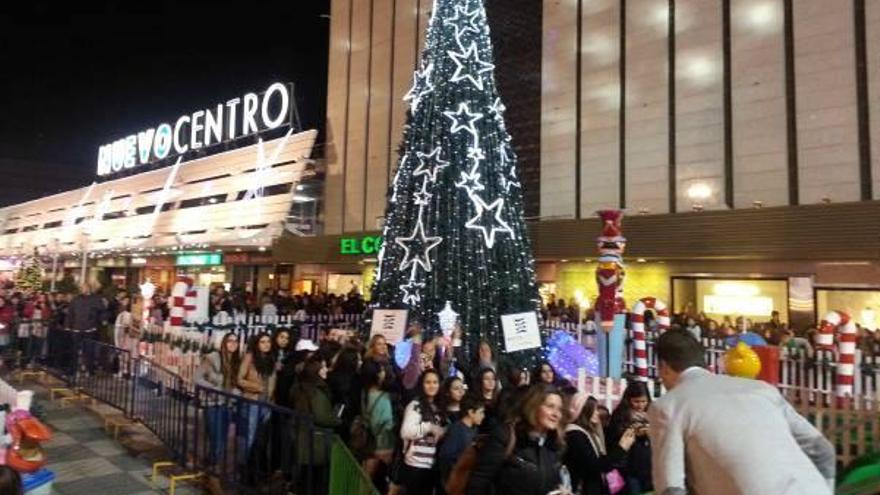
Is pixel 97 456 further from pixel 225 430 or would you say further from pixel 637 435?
pixel 637 435

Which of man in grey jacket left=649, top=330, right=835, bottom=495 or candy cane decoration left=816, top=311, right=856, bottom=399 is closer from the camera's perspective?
man in grey jacket left=649, top=330, right=835, bottom=495

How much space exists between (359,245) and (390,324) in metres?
15.8

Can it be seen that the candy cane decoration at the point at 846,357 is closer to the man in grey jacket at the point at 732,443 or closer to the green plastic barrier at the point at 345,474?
the green plastic barrier at the point at 345,474

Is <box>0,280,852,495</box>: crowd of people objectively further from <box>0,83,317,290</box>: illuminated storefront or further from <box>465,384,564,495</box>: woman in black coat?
<box>0,83,317,290</box>: illuminated storefront

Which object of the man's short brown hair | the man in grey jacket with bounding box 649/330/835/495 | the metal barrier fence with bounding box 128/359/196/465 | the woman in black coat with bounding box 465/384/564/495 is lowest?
the metal barrier fence with bounding box 128/359/196/465

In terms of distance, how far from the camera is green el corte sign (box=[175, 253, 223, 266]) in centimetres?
3619

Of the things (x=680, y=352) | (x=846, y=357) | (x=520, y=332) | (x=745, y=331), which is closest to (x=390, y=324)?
(x=520, y=332)

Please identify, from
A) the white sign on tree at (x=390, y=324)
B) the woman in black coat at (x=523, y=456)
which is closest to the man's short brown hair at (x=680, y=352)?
the woman in black coat at (x=523, y=456)

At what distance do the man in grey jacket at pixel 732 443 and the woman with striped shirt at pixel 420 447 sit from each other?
262 cm

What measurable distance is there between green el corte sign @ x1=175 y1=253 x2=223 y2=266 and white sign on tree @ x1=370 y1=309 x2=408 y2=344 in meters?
27.3

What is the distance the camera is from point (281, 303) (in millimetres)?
19250

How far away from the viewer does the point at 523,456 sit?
3529 mm

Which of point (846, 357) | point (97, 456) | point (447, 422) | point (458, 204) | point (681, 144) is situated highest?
point (681, 144)


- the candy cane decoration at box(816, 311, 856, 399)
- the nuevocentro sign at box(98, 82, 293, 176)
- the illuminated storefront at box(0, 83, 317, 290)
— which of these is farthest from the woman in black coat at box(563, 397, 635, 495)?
the nuevocentro sign at box(98, 82, 293, 176)
